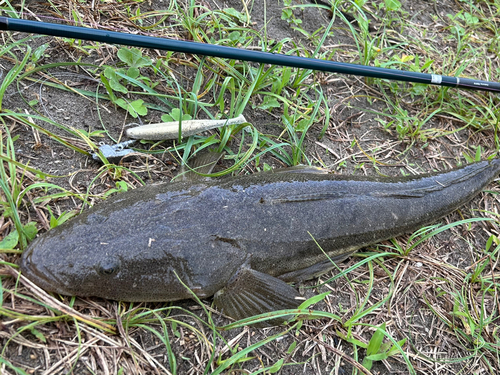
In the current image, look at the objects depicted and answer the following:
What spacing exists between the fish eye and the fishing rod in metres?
1.46

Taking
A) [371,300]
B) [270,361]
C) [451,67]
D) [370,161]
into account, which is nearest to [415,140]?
[370,161]

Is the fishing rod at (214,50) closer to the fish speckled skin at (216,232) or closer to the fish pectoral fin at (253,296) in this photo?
the fish speckled skin at (216,232)

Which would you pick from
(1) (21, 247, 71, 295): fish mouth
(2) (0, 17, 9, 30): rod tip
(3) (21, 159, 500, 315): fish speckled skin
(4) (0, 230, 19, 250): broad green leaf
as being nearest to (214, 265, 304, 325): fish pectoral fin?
(3) (21, 159, 500, 315): fish speckled skin

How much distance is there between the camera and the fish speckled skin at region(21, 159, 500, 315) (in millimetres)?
2393

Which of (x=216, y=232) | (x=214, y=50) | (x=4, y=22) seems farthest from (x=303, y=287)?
(x=4, y=22)

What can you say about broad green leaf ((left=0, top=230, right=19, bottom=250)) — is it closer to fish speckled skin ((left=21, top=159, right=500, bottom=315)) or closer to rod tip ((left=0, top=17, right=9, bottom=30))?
fish speckled skin ((left=21, top=159, right=500, bottom=315))

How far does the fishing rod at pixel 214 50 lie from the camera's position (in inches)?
104

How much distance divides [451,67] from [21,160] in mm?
4340

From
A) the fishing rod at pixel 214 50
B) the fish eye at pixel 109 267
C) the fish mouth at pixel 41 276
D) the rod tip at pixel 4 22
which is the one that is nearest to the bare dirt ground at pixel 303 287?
the fish mouth at pixel 41 276

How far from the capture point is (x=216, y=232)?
265cm

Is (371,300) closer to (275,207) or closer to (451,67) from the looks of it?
(275,207)

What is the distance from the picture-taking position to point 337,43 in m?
4.59

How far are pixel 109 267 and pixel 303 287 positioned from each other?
131 centimetres

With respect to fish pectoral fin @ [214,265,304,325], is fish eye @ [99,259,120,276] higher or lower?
higher
